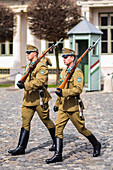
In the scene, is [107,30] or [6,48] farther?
[6,48]

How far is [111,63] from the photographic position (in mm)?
25328

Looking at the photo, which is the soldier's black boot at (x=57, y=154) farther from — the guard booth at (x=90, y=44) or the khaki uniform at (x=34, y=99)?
the guard booth at (x=90, y=44)

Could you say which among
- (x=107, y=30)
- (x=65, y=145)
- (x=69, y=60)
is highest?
(x=107, y=30)

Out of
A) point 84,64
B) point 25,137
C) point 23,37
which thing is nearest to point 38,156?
point 25,137

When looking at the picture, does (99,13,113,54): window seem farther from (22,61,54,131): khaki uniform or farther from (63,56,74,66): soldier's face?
(63,56,74,66): soldier's face

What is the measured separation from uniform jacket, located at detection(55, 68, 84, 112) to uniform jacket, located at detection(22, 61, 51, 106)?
35 centimetres

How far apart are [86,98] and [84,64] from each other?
379cm

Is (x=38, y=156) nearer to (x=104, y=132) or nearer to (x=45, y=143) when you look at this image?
(x=45, y=143)

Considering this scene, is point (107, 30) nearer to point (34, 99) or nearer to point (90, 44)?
point (90, 44)

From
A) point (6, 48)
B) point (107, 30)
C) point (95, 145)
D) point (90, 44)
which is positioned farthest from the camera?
point (6, 48)

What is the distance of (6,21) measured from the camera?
20.2 meters

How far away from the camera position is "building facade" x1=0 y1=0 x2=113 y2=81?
24.7 m

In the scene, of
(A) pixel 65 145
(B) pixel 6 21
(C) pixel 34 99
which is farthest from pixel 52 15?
(C) pixel 34 99

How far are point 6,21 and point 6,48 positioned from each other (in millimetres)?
7374
